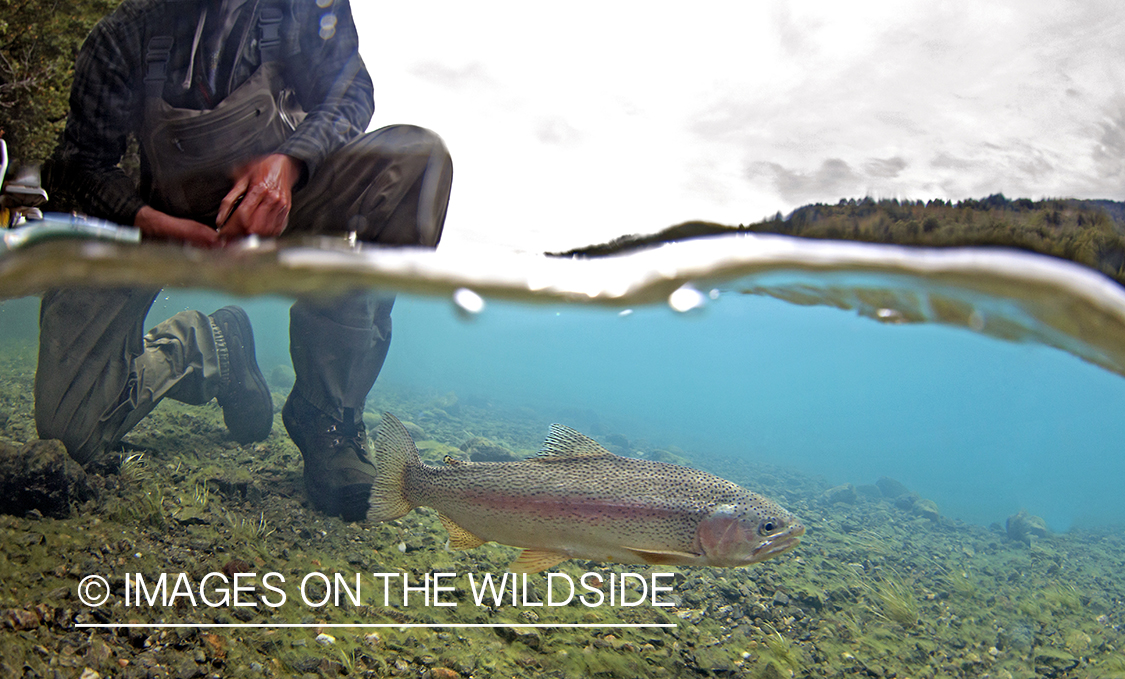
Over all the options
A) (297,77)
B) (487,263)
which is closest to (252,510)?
(487,263)

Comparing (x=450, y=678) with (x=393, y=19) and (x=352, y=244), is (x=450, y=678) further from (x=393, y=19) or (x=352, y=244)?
(x=393, y=19)

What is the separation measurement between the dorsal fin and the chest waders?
2.49m

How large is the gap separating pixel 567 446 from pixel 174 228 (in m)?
2.93

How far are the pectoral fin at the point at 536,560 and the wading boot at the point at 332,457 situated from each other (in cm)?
121

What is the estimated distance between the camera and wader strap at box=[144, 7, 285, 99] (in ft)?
9.45

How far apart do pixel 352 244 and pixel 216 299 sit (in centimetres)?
165

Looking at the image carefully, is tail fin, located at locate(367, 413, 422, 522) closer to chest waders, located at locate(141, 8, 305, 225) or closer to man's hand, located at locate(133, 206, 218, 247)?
man's hand, located at locate(133, 206, 218, 247)

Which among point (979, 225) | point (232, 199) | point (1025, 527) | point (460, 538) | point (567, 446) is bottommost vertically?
point (1025, 527)

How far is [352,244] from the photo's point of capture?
3100mm

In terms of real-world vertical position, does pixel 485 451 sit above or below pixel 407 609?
above

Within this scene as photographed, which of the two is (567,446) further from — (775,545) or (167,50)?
(167,50)

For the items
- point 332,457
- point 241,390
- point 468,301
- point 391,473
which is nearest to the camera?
point 391,473

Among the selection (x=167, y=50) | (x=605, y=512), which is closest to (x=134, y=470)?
(x=167, y=50)

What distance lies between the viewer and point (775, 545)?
2186 millimetres
